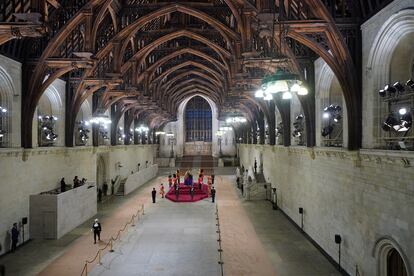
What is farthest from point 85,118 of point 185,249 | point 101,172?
point 185,249

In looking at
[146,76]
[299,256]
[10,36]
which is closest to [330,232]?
[299,256]

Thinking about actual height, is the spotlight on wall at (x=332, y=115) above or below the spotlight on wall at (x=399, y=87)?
below

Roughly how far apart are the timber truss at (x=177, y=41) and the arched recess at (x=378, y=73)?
1.40 feet

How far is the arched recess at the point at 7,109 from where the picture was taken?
1466cm

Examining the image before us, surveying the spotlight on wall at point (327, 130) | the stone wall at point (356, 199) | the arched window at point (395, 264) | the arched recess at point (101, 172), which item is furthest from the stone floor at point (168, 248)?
the arched recess at point (101, 172)

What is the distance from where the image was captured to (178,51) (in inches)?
1080

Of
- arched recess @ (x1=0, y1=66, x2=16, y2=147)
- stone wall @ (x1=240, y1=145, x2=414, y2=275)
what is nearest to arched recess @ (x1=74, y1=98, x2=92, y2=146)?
arched recess @ (x1=0, y1=66, x2=16, y2=147)

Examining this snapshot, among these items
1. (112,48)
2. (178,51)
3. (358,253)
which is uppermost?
(178,51)

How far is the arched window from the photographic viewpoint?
29.2 feet

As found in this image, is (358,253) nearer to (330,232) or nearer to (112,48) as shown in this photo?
(330,232)

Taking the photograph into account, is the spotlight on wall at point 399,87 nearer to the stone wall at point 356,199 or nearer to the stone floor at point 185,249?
the stone wall at point 356,199

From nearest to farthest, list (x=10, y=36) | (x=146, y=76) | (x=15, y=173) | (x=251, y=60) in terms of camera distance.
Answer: (x=10, y=36) < (x=251, y=60) < (x=15, y=173) < (x=146, y=76)

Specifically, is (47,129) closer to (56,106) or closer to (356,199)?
(56,106)

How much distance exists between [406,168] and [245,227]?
435 inches
